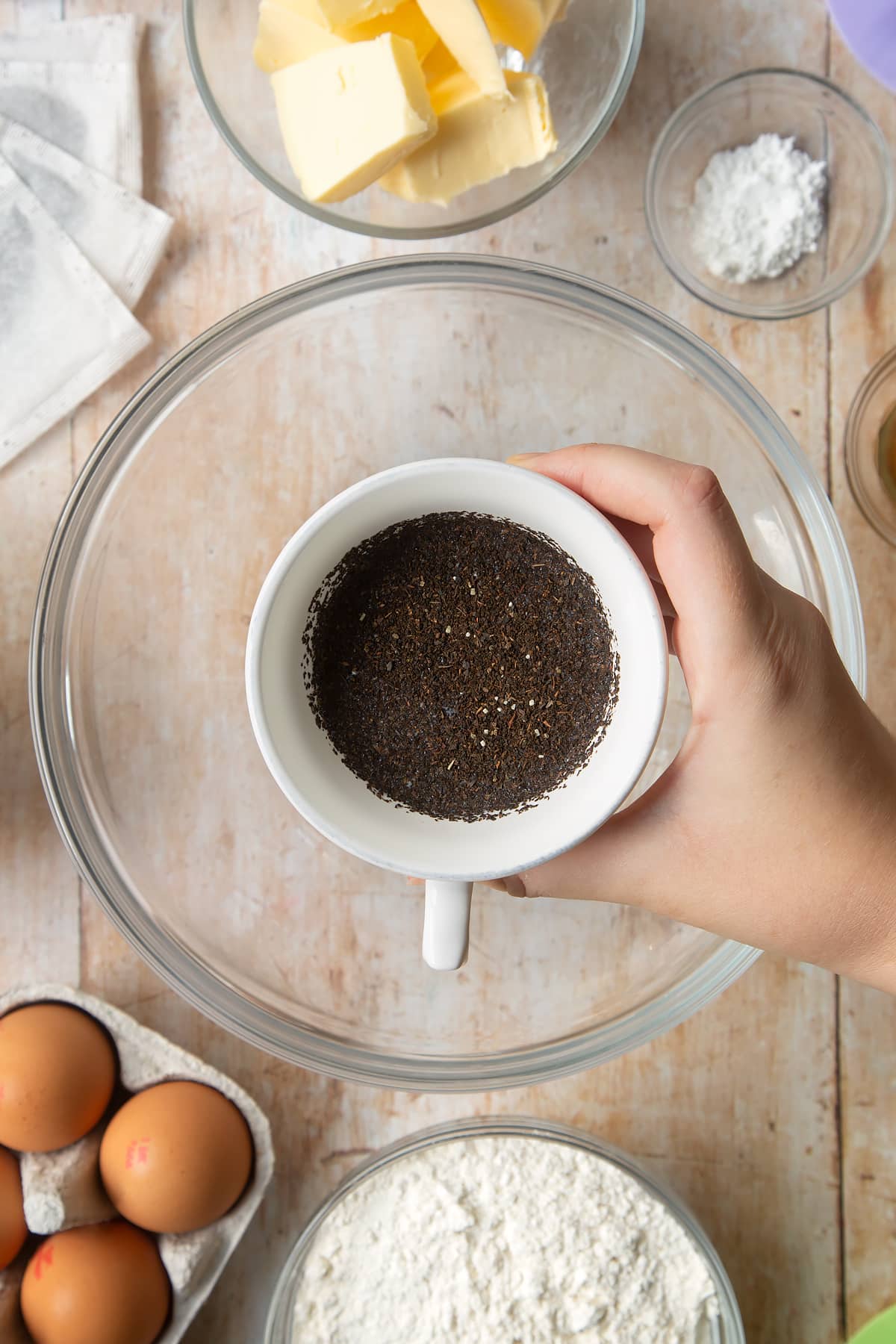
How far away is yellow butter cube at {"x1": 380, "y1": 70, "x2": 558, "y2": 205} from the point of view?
107cm

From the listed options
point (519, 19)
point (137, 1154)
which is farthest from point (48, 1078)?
point (519, 19)

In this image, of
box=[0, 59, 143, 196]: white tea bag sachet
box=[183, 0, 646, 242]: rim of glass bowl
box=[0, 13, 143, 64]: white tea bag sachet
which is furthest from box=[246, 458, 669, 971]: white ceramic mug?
box=[0, 13, 143, 64]: white tea bag sachet

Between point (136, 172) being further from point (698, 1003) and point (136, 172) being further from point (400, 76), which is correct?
point (698, 1003)

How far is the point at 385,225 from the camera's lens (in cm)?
114

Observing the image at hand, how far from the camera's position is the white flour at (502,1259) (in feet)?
3.72

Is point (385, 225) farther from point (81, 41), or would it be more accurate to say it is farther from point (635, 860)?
point (635, 860)

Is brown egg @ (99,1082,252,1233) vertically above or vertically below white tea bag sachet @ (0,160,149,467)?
below

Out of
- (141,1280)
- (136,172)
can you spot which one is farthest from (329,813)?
(136,172)

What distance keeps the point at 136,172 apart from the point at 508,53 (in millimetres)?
437

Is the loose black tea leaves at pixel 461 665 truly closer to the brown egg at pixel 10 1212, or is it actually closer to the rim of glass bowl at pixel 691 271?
the rim of glass bowl at pixel 691 271

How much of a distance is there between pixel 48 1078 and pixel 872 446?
45.0 inches

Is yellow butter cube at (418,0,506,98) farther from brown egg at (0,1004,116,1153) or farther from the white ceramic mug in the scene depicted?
brown egg at (0,1004,116,1153)

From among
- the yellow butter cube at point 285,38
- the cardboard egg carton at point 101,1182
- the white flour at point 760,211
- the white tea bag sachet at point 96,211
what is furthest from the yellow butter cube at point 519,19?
the cardboard egg carton at point 101,1182

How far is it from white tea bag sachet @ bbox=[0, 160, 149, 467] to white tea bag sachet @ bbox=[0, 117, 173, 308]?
0.01 m
